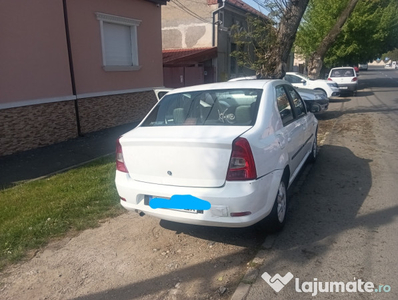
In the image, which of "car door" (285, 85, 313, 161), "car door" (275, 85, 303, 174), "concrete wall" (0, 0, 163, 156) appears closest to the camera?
"car door" (275, 85, 303, 174)

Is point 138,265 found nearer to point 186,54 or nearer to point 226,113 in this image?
point 226,113

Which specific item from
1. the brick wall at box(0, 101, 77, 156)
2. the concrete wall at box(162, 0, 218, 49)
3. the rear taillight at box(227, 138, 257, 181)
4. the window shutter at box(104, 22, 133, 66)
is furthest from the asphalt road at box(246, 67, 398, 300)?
the concrete wall at box(162, 0, 218, 49)

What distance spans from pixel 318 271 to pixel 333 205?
5.27ft

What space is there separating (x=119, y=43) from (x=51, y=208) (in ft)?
24.0

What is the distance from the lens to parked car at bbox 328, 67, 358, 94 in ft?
65.8

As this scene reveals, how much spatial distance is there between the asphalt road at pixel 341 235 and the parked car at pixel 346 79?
47.4ft

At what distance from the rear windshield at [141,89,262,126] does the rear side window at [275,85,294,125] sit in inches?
14.5

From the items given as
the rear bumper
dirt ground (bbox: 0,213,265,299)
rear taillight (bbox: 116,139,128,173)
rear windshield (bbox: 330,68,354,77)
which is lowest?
dirt ground (bbox: 0,213,265,299)

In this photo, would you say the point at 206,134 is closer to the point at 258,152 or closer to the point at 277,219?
the point at 258,152

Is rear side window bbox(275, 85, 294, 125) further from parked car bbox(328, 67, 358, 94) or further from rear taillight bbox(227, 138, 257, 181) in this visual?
parked car bbox(328, 67, 358, 94)

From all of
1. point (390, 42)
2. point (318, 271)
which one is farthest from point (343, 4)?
point (318, 271)

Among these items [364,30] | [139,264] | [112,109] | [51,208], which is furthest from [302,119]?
[364,30]

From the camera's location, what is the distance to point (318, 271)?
3.02m

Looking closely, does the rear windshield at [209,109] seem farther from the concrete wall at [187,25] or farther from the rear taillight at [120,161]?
the concrete wall at [187,25]
